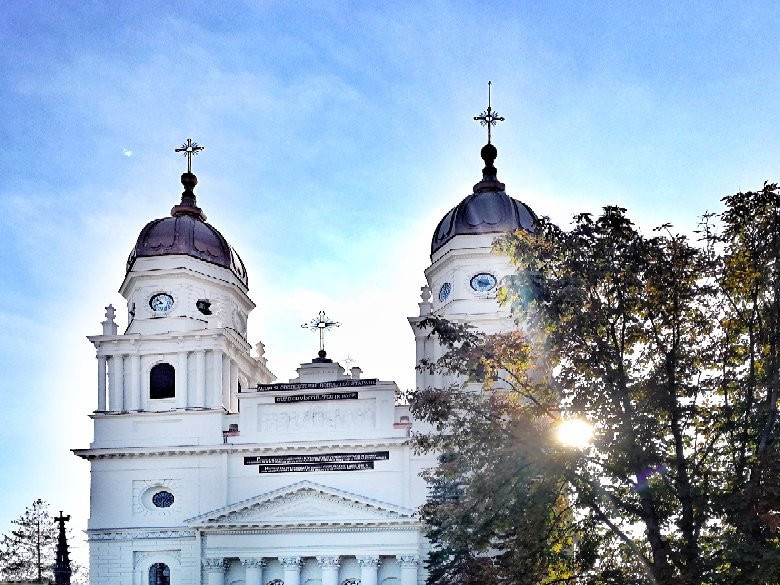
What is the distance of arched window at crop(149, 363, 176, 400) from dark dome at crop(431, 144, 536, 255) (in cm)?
1235

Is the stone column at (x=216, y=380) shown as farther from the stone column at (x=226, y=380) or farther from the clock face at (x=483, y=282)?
the clock face at (x=483, y=282)

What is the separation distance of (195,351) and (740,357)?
3175 centimetres

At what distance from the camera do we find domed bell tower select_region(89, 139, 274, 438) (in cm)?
4981

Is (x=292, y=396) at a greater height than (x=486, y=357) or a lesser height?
greater

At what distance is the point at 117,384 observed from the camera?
→ 5031 cm

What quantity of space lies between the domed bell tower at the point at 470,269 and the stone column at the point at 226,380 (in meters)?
8.05

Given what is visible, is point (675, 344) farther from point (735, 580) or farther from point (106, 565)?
point (106, 565)

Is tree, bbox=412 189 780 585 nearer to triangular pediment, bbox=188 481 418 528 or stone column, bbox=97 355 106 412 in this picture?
triangular pediment, bbox=188 481 418 528

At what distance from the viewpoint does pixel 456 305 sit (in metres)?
49.8

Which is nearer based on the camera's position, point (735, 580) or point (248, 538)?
point (735, 580)

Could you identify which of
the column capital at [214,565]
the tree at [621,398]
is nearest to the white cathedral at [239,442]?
the column capital at [214,565]

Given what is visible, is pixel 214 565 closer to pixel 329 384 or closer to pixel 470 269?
pixel 329 384

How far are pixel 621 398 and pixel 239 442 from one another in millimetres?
29977

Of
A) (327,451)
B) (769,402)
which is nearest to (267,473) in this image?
(327,451)
